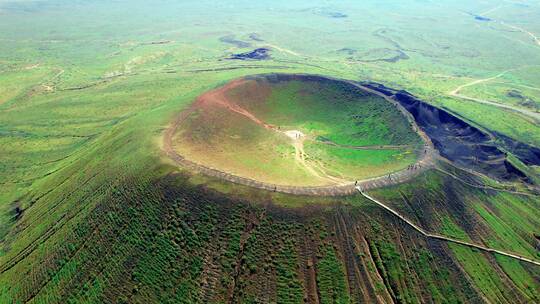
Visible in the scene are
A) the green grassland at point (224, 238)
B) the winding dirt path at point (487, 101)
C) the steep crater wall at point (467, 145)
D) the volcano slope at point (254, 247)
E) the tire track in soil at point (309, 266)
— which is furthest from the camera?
the winding dirt path at point (487, 101)

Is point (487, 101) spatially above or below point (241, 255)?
above

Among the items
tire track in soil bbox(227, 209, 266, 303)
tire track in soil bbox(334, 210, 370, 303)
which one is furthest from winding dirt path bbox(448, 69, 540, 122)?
tire track in soil bbox(227, 209, 266, 303)

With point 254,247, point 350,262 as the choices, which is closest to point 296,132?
point 254,247

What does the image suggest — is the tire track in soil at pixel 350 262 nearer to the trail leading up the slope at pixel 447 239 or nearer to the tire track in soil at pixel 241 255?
the trail leading up the slope at pixel 447 239

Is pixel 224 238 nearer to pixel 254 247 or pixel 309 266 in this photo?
pixel 254 247

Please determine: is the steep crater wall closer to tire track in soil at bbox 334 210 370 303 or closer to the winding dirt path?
the winding dirt path

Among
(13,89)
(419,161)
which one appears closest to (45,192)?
(419,161)

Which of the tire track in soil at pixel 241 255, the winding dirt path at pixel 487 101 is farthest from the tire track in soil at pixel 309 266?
the winding dirt path at pixel 487 101

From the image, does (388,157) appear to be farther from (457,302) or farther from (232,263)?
(232,263)
